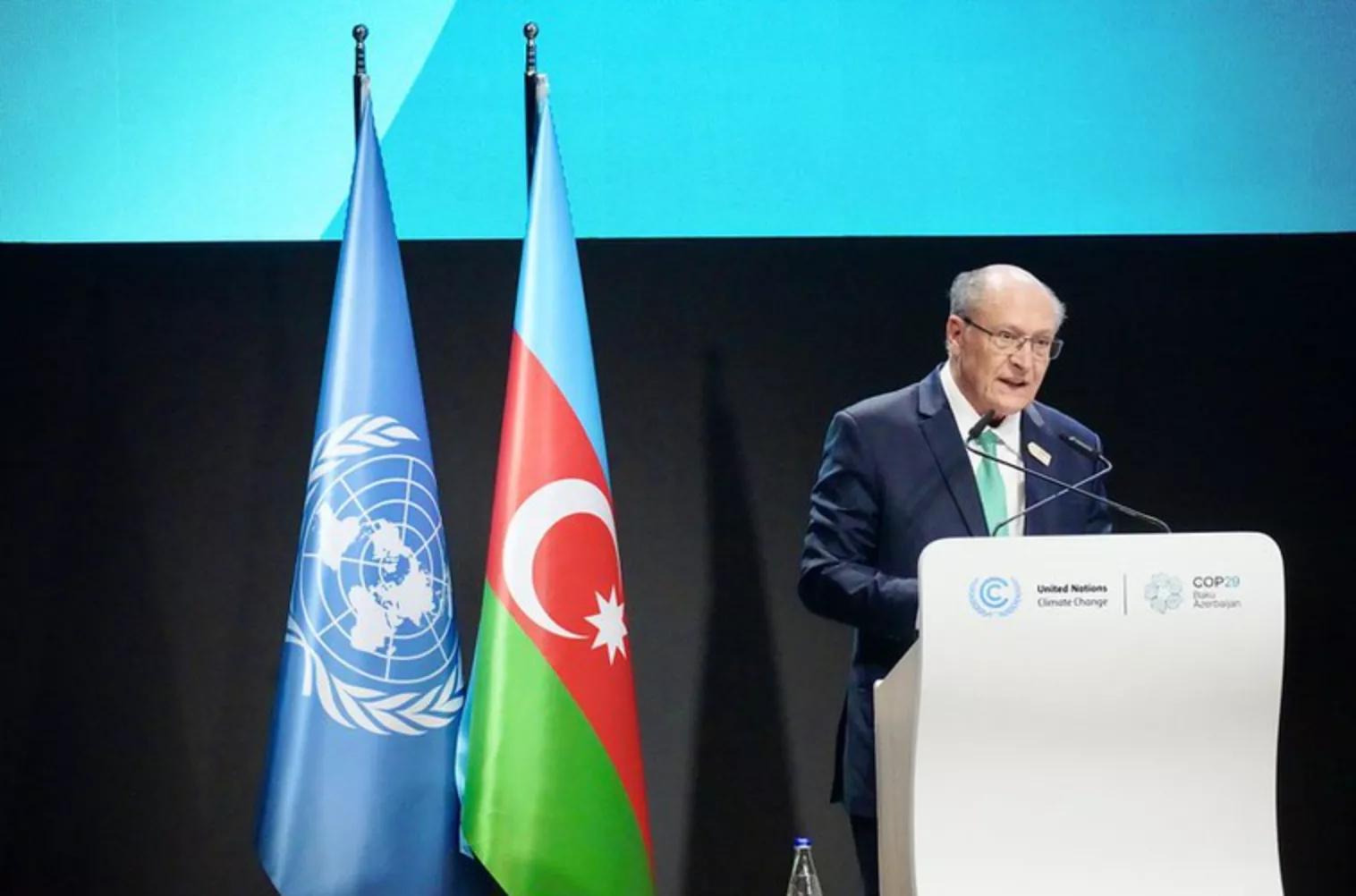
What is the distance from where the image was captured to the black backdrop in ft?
13.0

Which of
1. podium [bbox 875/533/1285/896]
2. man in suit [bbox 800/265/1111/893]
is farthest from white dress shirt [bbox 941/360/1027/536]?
podium [bbox 875/533/1285/896]

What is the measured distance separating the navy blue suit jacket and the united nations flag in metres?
0.79

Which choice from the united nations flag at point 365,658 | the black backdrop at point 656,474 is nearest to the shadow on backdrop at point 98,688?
the black backdrop at point 656,474

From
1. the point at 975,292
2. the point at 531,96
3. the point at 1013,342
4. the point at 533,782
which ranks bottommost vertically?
the point at 533,782

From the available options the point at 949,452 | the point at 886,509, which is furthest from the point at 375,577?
the point at 949,452

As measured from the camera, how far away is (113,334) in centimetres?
399

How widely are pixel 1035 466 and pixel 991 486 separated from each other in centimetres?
9

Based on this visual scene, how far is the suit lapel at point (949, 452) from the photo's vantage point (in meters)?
2.97

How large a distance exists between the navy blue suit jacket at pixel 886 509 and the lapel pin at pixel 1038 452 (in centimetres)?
2

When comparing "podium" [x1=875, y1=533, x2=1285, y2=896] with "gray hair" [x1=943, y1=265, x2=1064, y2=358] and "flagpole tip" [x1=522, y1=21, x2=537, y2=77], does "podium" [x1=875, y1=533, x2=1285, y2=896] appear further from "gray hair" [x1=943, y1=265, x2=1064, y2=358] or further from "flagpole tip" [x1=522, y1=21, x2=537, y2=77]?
"flagpole tip" [x1=522, y1=21, x2=537, y2=77]

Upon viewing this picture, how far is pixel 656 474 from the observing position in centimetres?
416

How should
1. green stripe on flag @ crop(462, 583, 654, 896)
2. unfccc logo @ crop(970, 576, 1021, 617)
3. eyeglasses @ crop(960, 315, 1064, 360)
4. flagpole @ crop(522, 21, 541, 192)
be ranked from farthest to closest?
flagpole @ crop(522, 21, 541, 192)
green stripe on flag @ crop(462, 583, 654, 896)
eyeglasses @ crop(960, 315, 1064, 360)
unfccc logo @ crop(970, 576, 1021, 617)

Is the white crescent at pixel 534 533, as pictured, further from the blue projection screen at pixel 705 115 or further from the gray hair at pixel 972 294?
the blue projection screen at pixel 705 115

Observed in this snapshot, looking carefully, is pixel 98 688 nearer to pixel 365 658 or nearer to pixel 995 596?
pixel 365 658
